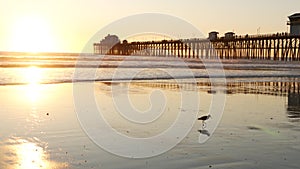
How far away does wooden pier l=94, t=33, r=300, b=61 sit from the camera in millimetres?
65306

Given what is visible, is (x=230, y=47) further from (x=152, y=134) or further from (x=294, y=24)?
(x=152, y=134)

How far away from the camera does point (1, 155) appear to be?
6.00 metres

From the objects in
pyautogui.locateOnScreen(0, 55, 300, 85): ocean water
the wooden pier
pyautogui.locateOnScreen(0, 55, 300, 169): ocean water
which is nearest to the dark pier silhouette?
the wooden pier

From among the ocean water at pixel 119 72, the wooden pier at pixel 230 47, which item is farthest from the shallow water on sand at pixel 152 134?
the wooden pier at pixel 230 47

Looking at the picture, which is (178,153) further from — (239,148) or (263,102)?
(263,102)

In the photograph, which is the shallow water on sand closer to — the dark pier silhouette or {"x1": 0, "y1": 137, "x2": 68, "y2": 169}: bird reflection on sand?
{"x1": 0, "y1": 137, "x2": 68, "y2": 169}: bird reflection on sand

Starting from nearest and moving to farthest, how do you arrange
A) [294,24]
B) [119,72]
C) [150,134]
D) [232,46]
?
[150,134] < [119,72] < [294,24] < [232,46]

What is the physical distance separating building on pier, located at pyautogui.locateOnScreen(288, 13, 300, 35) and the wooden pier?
5.47ft

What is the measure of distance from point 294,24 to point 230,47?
16.5m

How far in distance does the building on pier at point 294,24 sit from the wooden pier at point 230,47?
1.67 metres

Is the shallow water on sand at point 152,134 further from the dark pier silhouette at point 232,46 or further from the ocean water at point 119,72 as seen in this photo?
the dark pier silhouette at point 232,46

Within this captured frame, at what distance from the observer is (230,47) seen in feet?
264

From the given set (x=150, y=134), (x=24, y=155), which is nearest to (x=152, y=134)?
(x=150, y=134)

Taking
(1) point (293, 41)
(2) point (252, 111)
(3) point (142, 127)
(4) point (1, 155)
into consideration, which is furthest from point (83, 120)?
(1) point (293, 41)
